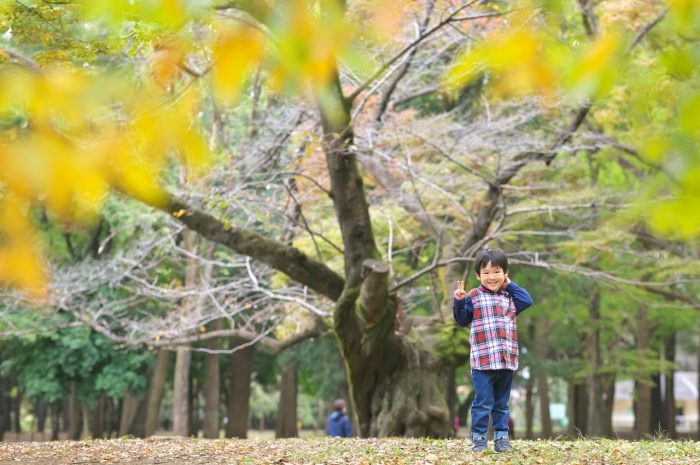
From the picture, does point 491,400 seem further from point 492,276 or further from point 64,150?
point 64,150

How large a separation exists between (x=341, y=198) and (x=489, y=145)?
3734 mm

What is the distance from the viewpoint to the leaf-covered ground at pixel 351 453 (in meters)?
5.81

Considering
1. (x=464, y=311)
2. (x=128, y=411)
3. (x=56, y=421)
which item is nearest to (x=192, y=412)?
(x=56, y=421)

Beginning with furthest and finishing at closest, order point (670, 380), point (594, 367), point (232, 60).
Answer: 1. point (670, 380)
2. point (594, 367)
3. point (232, 60)

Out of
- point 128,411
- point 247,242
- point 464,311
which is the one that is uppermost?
point 247,242

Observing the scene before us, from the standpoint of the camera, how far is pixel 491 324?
5.99 metres

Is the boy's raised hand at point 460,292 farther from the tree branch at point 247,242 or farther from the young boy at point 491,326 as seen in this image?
the tree branch at point 247,242

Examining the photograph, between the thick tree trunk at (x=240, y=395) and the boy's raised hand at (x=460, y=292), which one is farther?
the thick tree trunk at (x=240, y=395)

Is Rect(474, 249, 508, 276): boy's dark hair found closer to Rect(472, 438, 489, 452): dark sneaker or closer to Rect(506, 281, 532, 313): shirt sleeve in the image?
Rect(506, 281, 532, 313): shirt sleeve

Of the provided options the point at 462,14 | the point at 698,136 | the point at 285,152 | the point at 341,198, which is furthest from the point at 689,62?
the point at 285,152

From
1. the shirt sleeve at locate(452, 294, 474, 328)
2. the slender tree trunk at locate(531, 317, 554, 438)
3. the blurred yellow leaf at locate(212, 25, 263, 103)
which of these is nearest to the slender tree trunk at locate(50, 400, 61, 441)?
the slender tree trunk at locate(531, 317, 554, 438)

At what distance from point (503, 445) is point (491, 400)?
35 cm

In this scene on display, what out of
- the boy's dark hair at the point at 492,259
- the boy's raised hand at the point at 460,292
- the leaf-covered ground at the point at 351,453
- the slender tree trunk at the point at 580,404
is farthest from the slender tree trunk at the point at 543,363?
the boy's raised hand at the point at 460,292

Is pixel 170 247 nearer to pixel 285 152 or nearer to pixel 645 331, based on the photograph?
pixel 285 152
